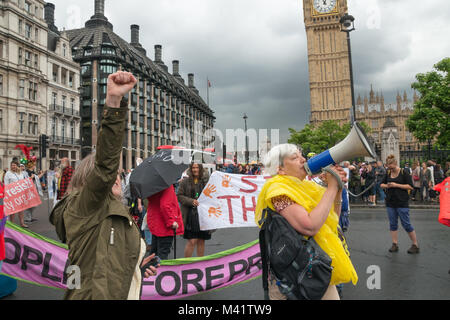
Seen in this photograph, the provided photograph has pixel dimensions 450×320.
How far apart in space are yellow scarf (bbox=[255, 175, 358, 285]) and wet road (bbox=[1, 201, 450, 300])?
228cm

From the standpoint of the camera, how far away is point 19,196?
9047mm

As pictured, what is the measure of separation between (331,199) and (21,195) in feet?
31.6

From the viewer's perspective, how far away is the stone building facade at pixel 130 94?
161ft

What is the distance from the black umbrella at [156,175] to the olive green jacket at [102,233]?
2.60 metres

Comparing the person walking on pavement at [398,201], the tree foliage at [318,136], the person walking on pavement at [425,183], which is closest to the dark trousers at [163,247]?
the person walking on pavement at [398,201]

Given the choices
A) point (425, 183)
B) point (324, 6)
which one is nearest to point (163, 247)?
point (425, 183)

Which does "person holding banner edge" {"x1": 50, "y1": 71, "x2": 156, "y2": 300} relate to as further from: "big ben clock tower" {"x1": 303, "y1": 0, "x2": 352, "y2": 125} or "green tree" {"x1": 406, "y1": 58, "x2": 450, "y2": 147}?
"big ben clock tower" {"x1": 303, "y1": 0, "x2": 352, "y2": 125}

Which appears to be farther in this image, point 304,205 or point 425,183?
point 425,183

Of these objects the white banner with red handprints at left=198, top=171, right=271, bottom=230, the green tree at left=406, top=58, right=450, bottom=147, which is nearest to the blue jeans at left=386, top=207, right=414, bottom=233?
the white banner with red handprints at left=198, top=171, right=271, bottom=230

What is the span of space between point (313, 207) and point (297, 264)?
1.26 feet

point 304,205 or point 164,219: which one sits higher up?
point 304,205

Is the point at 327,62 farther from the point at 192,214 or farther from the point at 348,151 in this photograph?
the point at 348,151

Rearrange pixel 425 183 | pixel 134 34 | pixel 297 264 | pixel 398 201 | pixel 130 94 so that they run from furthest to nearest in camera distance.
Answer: pixel 134 34
pixel 130 94
pixel 425 183
pixel 398 201
pixel 297 264

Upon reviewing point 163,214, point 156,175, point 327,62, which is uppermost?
point 327,62
